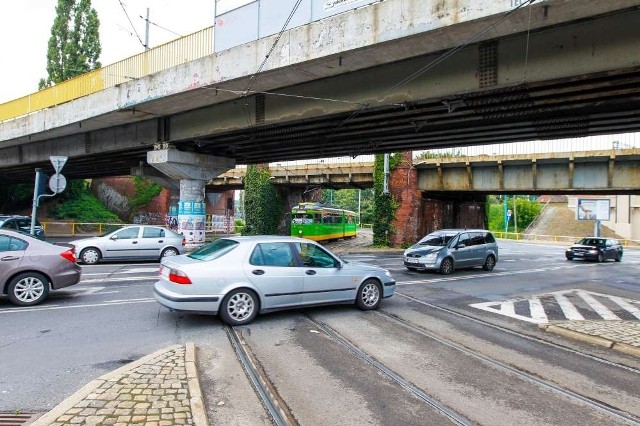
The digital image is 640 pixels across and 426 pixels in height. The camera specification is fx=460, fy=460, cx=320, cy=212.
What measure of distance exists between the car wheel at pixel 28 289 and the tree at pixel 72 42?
42.2m

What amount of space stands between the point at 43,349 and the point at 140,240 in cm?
1087

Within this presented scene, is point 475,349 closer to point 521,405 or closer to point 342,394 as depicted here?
point 521,405

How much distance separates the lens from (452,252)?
55.5ft

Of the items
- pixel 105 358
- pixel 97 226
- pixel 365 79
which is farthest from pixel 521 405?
pixel 97 226

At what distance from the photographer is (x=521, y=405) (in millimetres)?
4711

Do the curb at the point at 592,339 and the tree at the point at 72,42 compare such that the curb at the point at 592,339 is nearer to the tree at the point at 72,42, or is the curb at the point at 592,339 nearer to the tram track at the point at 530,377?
the tram track at the point at 530,377

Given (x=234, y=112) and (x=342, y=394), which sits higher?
(x=234, y=112)

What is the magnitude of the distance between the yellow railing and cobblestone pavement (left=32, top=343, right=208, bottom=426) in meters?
11.3

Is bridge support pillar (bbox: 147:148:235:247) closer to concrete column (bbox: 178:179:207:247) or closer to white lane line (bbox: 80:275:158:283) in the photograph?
concrete column (bbox: 178:179:207:247)

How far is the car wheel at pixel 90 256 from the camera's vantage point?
15.5m

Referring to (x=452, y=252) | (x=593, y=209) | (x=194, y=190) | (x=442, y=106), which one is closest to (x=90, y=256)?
(x=194, y=190)

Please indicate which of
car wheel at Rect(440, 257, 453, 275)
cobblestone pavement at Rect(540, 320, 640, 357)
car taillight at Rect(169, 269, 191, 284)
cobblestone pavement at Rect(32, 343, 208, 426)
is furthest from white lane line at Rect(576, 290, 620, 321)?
cobblestone pavement at Rect(32, 343, 208, 426)

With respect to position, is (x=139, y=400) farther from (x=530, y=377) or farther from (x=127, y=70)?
(x=127, y=70)

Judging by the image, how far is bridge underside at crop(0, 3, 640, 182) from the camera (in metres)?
9.03
